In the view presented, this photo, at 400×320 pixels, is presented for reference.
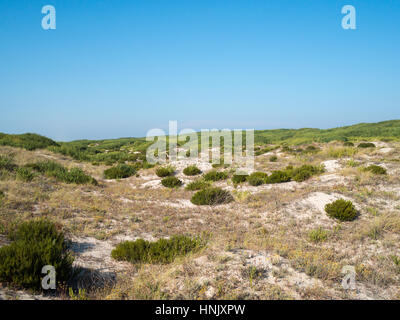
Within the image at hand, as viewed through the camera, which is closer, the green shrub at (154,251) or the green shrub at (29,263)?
the green shrub at (29,263)

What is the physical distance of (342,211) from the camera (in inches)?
317

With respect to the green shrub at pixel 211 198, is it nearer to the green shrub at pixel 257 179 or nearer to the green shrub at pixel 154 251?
the green shrub at pixel 257 179

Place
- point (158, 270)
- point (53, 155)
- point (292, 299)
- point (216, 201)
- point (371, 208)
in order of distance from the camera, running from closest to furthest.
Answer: point (292, 299) < point (158, 270) < point (371, 208) < point (216, 201) < point (53, 155)

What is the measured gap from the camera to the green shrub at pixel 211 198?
1067 centimetres

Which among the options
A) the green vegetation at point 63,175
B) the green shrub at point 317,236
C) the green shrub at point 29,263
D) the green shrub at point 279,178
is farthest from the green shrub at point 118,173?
the green shrub at point 317,236

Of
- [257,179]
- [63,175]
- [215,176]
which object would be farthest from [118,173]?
[257,179]

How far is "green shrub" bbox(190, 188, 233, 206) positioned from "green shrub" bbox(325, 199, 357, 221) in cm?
429

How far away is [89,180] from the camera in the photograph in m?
13.6

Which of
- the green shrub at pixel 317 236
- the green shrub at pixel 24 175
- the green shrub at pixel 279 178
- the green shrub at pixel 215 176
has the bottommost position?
the green shrub at pixel 317 236

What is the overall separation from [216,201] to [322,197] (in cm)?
460

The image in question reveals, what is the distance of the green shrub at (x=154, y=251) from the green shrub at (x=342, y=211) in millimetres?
5455

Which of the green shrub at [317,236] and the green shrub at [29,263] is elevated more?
the green shrub at [29,263]

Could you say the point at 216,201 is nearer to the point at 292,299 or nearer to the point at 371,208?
the point at 371,208
